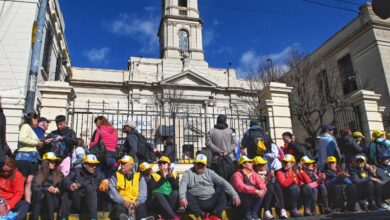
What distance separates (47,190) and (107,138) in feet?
5.22

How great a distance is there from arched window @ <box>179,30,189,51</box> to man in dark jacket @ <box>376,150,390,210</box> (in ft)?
106

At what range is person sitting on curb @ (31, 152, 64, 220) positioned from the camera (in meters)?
4.99

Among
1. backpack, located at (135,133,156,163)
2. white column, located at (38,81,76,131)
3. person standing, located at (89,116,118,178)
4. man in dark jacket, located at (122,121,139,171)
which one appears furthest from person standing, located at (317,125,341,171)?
white column, located at (38,81,76,131)

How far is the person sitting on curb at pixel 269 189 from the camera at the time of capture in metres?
5.80

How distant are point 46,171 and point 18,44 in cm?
1175

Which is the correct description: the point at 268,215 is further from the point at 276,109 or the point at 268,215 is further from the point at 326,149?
the point at 276,109

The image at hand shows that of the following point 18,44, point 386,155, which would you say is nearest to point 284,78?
point 386,155

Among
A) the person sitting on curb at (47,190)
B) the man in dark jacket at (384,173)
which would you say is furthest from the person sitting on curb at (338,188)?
the person sitting on curb at (47,190)

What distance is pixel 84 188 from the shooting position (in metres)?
5.38

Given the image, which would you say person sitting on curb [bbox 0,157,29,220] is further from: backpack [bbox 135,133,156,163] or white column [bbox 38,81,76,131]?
white column [bbox 38,81,76,131]

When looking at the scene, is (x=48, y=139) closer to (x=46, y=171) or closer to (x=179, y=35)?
(x=46, y=171)

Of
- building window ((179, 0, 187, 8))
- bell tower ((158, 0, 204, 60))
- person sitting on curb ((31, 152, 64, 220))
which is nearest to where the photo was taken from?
person sitting on curb ((31, 152, 64, 220))

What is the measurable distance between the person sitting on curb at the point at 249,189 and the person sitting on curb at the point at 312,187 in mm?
1086

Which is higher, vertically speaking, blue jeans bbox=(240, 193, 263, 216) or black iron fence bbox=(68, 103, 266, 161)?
black iron fence bbox=(68, 103, 266, 161)
